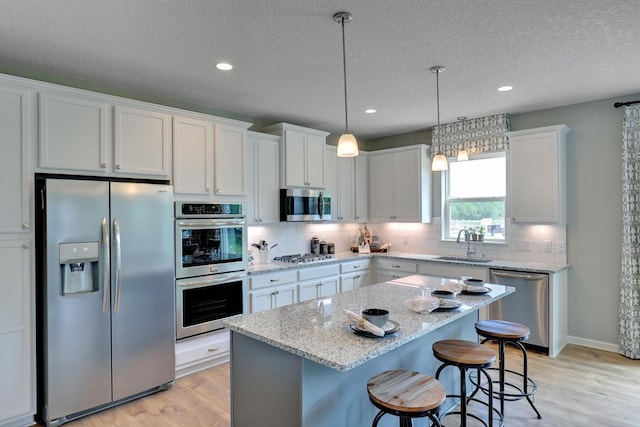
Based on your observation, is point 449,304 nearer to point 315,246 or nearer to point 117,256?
point 117,256

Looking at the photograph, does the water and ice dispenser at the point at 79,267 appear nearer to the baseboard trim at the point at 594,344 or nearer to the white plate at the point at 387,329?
the white plate at the point at 387,329

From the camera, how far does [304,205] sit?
15.6 ft

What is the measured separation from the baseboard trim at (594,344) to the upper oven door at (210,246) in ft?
12.1

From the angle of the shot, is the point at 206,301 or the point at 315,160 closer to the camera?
the point at 206,301

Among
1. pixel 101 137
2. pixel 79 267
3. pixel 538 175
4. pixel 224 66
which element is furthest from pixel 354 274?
pixel 101 137

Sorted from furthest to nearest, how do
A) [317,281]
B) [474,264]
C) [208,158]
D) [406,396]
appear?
[317,281] < [474,264] < [208,158] < [406,396]

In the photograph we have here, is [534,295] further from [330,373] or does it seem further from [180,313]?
[180,313]

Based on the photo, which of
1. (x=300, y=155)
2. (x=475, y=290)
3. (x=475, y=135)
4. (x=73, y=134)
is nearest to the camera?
(x=475, y=290)

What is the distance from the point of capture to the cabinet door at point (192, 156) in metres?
3.47

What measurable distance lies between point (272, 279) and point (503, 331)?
2316 millimetres

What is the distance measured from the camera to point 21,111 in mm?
2664

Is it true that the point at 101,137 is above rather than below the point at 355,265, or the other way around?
above

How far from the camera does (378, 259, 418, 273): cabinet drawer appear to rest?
491 cm

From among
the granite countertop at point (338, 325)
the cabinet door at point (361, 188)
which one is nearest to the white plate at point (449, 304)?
the granite countertop at point (338, 325)
